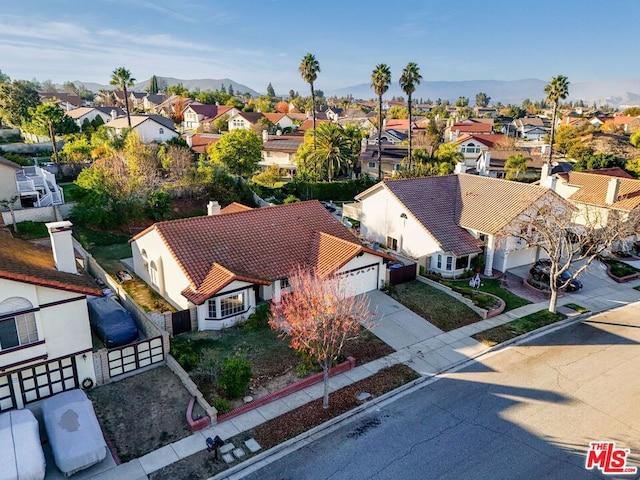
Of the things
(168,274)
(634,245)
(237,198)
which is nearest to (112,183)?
(237,198)

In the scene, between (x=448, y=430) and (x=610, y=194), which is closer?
(x=448, y=430)

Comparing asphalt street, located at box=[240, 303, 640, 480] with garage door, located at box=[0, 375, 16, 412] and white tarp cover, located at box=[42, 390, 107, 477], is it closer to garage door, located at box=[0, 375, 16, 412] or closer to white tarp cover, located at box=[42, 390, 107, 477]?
white tarp cover, located at box=[42, 390, 107, 477]

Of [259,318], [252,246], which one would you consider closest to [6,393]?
[259,318]

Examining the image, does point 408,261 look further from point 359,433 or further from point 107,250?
point 107,250

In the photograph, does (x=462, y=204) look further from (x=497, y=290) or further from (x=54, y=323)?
(x=54, y=323)

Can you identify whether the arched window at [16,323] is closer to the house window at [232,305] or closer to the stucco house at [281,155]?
the house window at [232,305]
